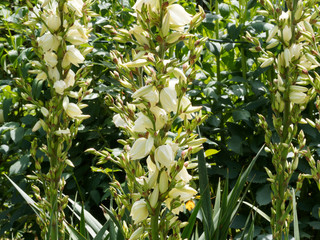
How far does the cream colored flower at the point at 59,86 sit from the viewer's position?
1464 millimetres

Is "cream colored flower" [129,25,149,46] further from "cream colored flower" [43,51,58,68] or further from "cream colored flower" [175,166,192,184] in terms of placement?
"cream colored flower" [43,51,58,68]

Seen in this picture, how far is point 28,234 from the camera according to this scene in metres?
2.91

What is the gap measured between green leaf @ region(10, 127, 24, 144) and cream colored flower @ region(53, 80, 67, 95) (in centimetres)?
118

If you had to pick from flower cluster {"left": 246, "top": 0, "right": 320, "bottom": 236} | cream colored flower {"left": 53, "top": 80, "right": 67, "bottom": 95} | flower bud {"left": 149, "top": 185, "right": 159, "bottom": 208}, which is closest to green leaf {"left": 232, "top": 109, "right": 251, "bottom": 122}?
flower cluster {"left": 246, "top": 0, "right": 320, "bottom": 236}

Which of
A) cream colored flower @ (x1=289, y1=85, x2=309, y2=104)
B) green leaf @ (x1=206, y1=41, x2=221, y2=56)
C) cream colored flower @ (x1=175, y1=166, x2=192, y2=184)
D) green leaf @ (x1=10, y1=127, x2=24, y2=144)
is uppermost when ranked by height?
cream colored flower @ (x1=175, y1=166, x2=192, y2=184)

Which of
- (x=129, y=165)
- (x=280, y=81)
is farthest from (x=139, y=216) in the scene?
(x=280, y=81)

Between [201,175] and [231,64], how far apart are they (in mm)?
1745


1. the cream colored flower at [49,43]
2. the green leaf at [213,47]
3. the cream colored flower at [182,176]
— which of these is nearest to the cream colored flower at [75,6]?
the cream colored flower at [49,43]

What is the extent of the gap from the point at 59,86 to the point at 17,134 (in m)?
1.25

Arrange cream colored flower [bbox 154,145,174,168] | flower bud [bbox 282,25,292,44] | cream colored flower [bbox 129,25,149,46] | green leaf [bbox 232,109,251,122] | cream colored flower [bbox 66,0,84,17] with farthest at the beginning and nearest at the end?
green leaf [bbox 232,109,251,122]
flower bud [bbox 282,25,292,44]
cream colored flower [bbox 66,0,84,17]
cream colored flower [bbox 129,25,149,46]
cream colored flower [bbox 154,145,174,168]

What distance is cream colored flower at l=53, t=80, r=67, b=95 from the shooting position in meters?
1.46

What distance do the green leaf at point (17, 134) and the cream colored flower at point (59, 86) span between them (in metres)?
1.18

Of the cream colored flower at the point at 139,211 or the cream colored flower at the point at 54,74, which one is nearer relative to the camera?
the cream colored flower at the point at 139,211

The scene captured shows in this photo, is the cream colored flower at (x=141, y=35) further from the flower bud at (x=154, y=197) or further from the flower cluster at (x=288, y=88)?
the flower cluster at (x=288, y=88)
